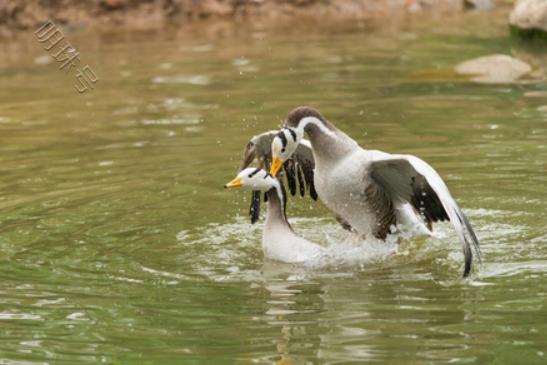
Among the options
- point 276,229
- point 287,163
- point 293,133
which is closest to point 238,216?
point 287,163

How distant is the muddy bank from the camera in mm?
23031

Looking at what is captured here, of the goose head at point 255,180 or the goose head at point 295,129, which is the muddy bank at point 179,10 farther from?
the goose head at point 295,129

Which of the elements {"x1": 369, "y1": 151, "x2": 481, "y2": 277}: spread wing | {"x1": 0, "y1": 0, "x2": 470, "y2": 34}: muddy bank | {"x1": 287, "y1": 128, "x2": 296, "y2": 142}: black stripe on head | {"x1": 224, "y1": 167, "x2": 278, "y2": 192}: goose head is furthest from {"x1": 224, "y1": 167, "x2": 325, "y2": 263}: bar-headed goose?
{"x1": 0, "y1": 0, "x2": 470, "y2": 34}: muddy bank

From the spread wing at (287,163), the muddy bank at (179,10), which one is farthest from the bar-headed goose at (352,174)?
the muddy bank at (179,10)

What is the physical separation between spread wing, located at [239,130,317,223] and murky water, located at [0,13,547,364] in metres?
0.26

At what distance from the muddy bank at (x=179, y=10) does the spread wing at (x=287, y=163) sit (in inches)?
499

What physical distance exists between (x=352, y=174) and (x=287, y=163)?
1.55 metres

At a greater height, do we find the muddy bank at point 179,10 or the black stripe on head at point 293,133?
the black stripe on head at point 293,133

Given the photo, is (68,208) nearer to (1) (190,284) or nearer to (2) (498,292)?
(1) (190,284)

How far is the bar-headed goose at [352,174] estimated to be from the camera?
343 inches

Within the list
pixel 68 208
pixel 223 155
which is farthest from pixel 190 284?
pixel 223 155

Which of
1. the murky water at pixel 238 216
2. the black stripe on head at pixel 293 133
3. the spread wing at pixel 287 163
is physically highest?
the black stripe on head at pixel 293 133

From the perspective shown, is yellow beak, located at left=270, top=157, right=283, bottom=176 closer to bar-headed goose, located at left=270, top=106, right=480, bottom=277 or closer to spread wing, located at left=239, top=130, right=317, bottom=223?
bar-headed goose, located at left=270, top=106, right=480, bottom=277

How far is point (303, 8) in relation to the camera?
2367 cm
